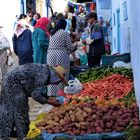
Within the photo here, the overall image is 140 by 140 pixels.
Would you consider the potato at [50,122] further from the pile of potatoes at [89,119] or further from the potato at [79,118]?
the potato at [79,118]

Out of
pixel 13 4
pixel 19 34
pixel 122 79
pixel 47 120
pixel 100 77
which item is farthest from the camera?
pixel 13 4

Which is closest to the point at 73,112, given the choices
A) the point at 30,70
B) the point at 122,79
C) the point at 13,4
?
the point at 30,70

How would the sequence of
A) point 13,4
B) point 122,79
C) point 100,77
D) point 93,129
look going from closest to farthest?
1. point 93,129
2. point 122,79
3. point 100,77
4. point 13,4

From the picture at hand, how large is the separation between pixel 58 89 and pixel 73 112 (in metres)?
3.67

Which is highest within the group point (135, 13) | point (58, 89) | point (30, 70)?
point (135, 13)

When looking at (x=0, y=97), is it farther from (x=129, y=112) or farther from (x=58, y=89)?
(x=58, y=89)

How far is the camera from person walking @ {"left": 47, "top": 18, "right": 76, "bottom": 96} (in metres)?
9.99

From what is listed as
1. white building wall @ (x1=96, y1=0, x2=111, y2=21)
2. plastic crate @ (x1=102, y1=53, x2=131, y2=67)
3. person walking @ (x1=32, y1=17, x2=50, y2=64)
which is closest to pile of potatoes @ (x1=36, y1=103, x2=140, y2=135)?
person walking @ (x1=32, y1=17, x2=50, y2=64)

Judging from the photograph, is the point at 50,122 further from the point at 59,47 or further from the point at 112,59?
the point at 112,59

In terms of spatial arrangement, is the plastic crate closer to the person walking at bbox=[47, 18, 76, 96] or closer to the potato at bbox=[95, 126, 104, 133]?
the person walking at bbox=[47, 18, 76, 96]

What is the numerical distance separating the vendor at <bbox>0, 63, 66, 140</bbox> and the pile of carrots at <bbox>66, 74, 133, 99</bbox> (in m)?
1.94

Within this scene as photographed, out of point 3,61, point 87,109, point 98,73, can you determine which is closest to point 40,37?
point 98,73

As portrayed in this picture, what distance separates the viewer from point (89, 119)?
6.32 metres

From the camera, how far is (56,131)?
6.03 metres
